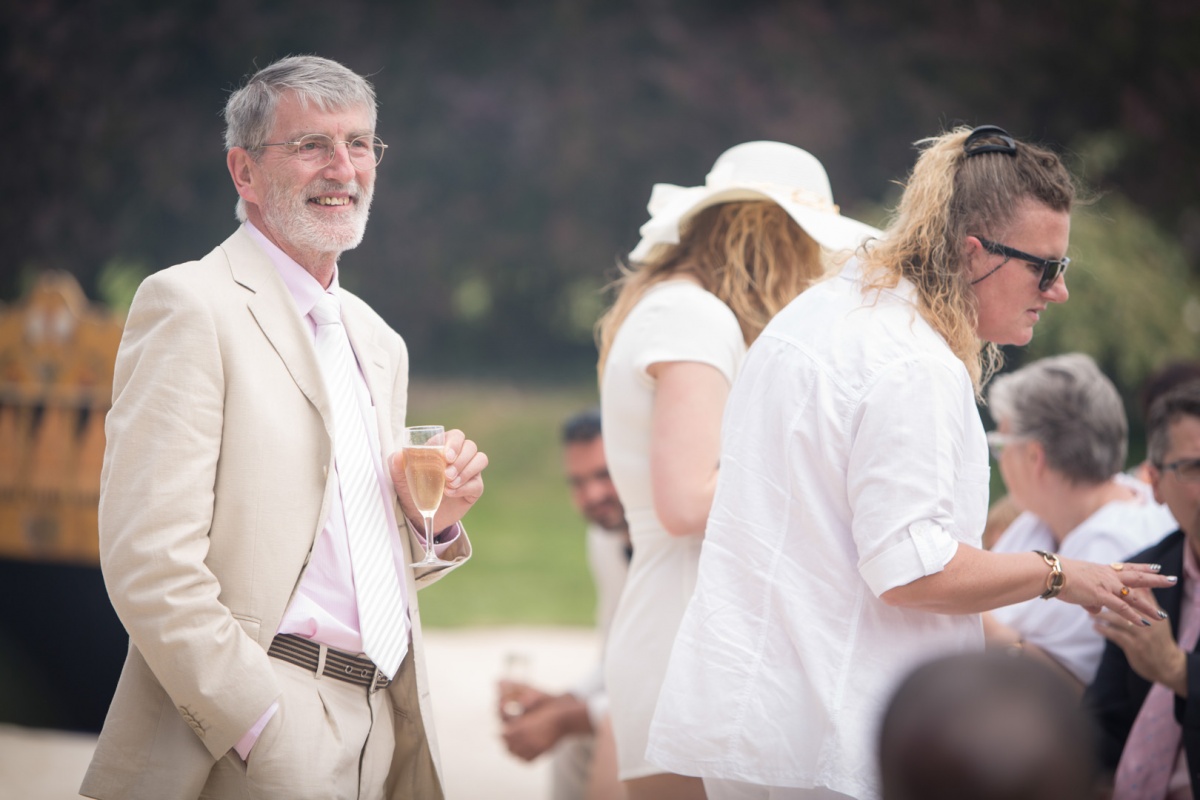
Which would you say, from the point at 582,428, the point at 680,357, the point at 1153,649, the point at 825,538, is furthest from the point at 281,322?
the point at 582,428

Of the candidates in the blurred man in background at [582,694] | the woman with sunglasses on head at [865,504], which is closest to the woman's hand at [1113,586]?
the woman with sunglasses on head at [865,504]

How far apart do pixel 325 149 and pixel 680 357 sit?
0.85 m

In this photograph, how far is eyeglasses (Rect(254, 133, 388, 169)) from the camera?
7.06ft

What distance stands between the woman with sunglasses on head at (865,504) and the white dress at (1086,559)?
1.14 meters

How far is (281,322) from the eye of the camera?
208 centimetres

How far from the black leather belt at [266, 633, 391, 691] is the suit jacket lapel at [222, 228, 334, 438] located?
37 cm

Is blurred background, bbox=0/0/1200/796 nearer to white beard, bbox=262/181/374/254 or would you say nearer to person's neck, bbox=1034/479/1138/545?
person's neck, bbox=1034/479/1138/545

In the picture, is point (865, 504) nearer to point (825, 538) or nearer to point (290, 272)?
point (825, 538)

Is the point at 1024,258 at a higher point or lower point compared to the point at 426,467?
higher

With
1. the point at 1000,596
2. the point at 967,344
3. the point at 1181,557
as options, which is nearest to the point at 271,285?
the point at 967,344

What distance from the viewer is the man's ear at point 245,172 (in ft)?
7.13

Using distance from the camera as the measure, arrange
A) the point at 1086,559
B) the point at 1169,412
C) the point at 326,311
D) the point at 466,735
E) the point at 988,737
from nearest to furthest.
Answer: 1. the point at 988,737
2. the point at 326,311
3. the point at 1169,412
4. the point at 1086,559
5. the point at 466,735

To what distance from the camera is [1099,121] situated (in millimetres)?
10547

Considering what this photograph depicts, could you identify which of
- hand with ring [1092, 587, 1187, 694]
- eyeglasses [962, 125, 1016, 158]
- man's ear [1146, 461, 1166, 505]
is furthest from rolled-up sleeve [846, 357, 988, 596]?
man's ear [1146, 461, 1166, 505]
